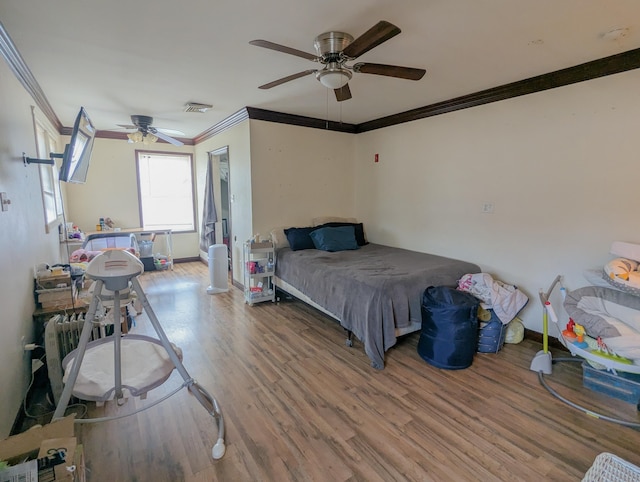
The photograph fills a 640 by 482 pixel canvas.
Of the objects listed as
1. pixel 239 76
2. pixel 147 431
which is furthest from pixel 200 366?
pixel 239 76

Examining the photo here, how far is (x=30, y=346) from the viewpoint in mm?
2180

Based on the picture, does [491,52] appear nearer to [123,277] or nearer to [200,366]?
Result: [123,277]

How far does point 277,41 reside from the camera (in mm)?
2266

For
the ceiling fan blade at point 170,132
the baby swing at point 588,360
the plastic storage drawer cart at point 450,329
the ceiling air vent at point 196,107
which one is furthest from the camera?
the ceiling fan blade at point 170,132

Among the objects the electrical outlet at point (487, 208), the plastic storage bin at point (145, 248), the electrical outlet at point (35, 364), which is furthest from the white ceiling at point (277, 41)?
the plastic storage bin at point (145, 248)

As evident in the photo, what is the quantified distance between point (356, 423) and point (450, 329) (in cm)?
111

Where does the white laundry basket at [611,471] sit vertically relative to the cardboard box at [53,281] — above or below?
below

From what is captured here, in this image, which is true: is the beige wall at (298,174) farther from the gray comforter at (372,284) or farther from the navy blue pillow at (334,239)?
the gray comforter at (372,284)

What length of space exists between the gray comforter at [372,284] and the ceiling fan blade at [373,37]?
1.74 meters

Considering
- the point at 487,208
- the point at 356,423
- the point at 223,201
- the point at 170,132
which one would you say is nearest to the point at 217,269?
the point at 223,201

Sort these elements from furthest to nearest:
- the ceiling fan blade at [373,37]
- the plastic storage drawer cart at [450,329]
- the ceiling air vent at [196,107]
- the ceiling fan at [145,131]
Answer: the ceiling fan at [145,131] → the ceiling air vent at [196,107] → the plastic storage drawer cart at [450,329] → the ceiling fan blade at [373,37]

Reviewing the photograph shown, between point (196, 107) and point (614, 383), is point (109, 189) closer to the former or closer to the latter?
point (196, 107)

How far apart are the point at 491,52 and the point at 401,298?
2074mm

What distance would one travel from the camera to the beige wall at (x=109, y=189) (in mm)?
5414
